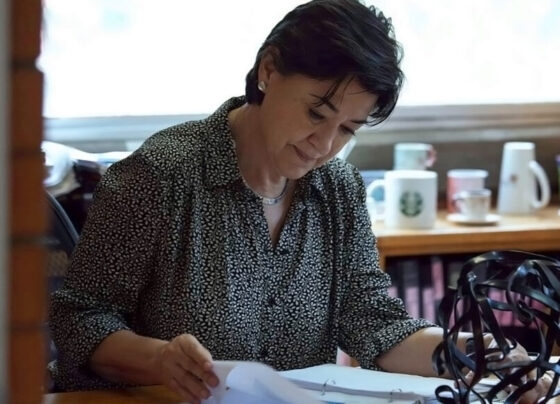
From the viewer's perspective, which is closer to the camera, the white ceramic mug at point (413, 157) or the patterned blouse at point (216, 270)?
the patterned blouse at point (216, 270)

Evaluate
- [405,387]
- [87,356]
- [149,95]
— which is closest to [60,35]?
[149,95]

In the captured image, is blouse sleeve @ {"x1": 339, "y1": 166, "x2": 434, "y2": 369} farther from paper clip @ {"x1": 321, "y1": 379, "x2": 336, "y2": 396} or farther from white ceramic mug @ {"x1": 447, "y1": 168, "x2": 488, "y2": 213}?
white ceramic mug @ {"x1": 447, "y1": 168, "x2": 488, "y2": 213}

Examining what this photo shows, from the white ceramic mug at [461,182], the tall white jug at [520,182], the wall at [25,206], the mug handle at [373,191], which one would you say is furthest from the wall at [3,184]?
the tall white jug at [520,182]

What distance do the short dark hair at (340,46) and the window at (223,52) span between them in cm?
91


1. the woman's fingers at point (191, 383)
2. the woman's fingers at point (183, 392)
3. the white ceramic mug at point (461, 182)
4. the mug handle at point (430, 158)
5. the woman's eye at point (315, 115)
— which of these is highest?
the woman's eye at point (315, 115)

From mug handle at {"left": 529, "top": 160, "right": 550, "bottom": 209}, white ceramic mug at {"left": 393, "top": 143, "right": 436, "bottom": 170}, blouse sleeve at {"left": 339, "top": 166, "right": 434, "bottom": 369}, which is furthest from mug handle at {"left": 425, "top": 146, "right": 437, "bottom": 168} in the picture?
blouse sleeve at {"left": 339, "top": 166, "right": 434, "bottom": 369}

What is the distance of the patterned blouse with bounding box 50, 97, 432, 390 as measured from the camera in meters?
1.51

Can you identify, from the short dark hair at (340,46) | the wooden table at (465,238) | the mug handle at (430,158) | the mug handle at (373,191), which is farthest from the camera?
the mug handle at (430,158)

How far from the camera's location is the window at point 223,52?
8.23ft

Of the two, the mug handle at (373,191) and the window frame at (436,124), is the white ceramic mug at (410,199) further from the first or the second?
the window frame at (436,124)

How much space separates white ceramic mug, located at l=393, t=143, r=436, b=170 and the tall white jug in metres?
0.20

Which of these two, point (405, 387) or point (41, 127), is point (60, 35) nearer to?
point (405, 387)

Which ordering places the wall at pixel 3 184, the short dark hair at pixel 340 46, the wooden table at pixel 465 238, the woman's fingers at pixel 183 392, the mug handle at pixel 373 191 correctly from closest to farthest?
1. the wall at pixel 3 184
2. the woman's fingers at pixel 183 392
3. the short dark hair at pixel 340 46
4. the wooden table at pixel 465 238
5. the mug handle at pixel 373 191

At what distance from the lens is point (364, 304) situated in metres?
1.66
